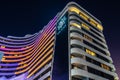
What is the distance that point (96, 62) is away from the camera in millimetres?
57969

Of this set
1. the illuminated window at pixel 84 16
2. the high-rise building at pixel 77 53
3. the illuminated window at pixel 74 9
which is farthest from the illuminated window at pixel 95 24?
the illuminated window at pixel 74 9

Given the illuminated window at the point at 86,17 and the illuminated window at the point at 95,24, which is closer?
the illuminated window at the point at 86,17

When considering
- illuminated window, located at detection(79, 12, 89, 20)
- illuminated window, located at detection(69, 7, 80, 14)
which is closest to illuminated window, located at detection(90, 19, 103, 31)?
illuminated window, located at detection(79, 12, 89, 20)

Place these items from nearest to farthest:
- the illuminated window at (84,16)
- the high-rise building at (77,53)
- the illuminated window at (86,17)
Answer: the high-rise building at (77,53) < the illuminated window at (86,17) < the illuminated window at (84,16)

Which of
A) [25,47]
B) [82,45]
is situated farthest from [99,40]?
[25,47]

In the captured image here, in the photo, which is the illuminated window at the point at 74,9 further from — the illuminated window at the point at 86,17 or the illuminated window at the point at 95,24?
the illuminated window at the point at 95,24

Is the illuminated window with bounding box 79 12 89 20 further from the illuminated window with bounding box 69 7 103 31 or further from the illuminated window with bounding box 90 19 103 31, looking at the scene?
the illuminated window with bounding box 90 19 103 31

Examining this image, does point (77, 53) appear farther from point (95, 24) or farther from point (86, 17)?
point (95, 24)

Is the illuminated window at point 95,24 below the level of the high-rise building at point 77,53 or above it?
above

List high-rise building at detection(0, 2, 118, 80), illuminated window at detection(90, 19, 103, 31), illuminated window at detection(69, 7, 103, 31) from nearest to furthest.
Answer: high-rise building at detection(0, 2, 118, 80), illuminated window at detection(69, 7, 103, 31), illuminated window at detection(90, 19, 103, 31)

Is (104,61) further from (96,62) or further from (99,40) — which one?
(99,40)

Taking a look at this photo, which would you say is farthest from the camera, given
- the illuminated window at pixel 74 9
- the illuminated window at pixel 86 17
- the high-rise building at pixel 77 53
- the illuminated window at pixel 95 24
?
the illuminated window at pixel 95 24

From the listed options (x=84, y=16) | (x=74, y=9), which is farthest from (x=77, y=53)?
(x=84, y=16)

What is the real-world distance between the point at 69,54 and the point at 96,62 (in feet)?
43.0
